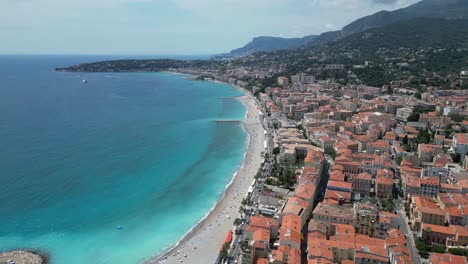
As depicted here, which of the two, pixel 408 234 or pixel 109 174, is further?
pixel 109 174

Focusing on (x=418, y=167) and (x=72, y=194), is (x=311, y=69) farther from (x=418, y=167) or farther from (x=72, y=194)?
(x=72, y=194)

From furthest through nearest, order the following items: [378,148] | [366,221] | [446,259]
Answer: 1. [378,148]
2. [366,221]
3. [446,259]

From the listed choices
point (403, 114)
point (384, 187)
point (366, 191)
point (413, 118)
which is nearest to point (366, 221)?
point (384, 187)

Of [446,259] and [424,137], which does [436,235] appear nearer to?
[446,259]

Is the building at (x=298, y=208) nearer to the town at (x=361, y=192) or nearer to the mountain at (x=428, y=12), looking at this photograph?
the town at (x=361, y=192)

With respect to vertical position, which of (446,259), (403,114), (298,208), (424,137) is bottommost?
(446,259)

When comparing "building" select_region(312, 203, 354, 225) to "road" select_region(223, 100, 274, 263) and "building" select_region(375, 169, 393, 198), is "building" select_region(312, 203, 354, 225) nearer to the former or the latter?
"road" select_region(223, 100, 274, 263)

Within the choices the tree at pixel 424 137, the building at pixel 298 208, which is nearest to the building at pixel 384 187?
the building at pixel 298 208
